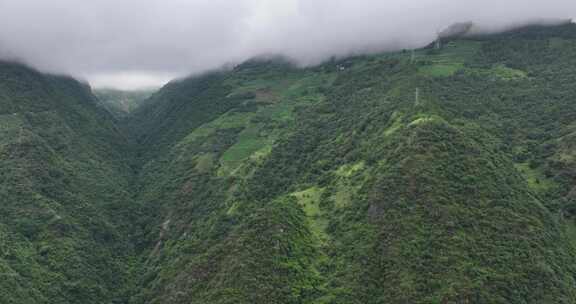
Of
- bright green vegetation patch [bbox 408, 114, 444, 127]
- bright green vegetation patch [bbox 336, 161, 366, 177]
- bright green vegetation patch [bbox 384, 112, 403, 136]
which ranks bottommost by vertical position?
bright green vegetation patch [bbox 336, 161, 366, 177]

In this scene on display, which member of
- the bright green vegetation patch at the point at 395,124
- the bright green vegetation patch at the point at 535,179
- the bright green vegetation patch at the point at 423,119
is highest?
the bright green vegetation patch at the point at 423,119

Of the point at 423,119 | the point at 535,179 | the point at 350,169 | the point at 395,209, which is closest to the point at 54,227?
the point at 350,169

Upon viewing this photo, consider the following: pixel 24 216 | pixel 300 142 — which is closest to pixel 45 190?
pixel 24 216

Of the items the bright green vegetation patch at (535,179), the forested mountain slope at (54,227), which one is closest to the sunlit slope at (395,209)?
the bright green vegetation patch at (535,179)

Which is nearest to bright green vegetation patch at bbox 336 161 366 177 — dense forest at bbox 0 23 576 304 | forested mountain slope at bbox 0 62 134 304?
dense forest at bbox 0 23 576 304

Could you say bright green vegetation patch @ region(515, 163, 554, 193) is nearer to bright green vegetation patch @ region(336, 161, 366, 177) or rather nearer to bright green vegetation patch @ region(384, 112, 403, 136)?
bright green vegetation patch @ region(384, 112, 403, 136)

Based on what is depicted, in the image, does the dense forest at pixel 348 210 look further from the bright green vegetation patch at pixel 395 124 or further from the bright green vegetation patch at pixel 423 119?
the bright green vegetation patch at pixel 423 119

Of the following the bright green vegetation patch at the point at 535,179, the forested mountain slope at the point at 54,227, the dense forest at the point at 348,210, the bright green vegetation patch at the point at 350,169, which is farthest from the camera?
the bright green vegetation patch at the point at 350,169
